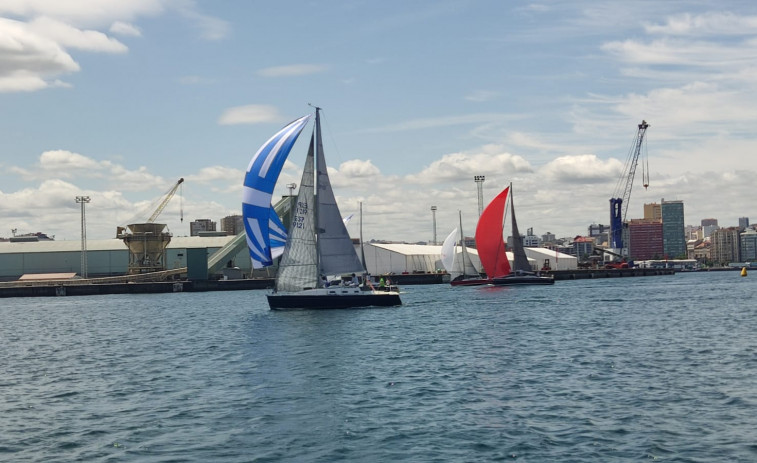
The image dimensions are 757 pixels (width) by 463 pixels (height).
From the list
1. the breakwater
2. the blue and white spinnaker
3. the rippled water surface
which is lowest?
the rippled water surface

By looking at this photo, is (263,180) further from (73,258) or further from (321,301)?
(73,258)

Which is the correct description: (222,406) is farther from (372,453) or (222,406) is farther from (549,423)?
(549,423)

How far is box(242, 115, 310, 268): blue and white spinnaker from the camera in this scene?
209ft

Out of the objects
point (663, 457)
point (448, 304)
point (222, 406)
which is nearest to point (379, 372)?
point (222, 406)

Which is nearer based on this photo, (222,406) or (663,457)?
(663,457)

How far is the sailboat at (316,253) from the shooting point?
62969 millimetres

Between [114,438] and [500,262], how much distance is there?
339 ft

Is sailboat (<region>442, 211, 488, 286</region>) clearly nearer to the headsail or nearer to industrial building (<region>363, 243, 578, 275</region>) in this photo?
the headsail

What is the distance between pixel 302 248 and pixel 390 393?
116 feet

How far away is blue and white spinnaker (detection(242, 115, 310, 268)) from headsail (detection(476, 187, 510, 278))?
182 ft

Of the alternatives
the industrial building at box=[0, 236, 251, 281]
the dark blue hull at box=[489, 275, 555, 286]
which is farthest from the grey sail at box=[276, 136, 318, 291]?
the industrial building at box=[0, 236, 251, 281]

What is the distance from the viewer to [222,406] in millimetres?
26672

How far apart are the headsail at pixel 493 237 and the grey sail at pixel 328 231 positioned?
187ft

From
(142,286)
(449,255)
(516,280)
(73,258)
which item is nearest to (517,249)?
(516,280)
